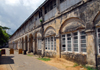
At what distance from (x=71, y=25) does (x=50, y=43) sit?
4391mm

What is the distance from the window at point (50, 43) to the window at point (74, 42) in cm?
175

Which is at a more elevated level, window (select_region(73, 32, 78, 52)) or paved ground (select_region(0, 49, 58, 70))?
window (select_region(73, 32, 78, 52))

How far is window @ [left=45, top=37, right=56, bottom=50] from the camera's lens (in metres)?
11.5

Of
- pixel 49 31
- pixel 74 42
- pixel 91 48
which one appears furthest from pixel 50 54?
pixel 91 48

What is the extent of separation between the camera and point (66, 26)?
30.3 feet

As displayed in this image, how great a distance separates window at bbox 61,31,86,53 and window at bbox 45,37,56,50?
1748 mm

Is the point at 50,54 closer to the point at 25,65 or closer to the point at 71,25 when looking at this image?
the point at 25,65

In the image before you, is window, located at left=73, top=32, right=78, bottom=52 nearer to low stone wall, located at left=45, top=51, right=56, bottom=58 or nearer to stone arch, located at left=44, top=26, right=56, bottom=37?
stone arch, located at left=44, top=26, right=56, bottom=37

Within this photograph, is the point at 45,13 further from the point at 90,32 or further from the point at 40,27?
the point at 90,32

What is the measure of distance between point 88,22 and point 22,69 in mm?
5670

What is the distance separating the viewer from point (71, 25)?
337 inches

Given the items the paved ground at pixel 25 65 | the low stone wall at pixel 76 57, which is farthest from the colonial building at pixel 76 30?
the paved ground at pixel 25 65

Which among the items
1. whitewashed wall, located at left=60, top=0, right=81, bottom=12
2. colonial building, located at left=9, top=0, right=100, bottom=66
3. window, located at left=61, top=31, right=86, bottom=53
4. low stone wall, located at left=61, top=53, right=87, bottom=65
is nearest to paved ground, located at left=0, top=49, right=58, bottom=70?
low stone wall, located at left=61, top=53, right=87, bottom=65

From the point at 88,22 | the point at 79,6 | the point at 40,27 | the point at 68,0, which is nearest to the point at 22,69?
the point at 88,22
